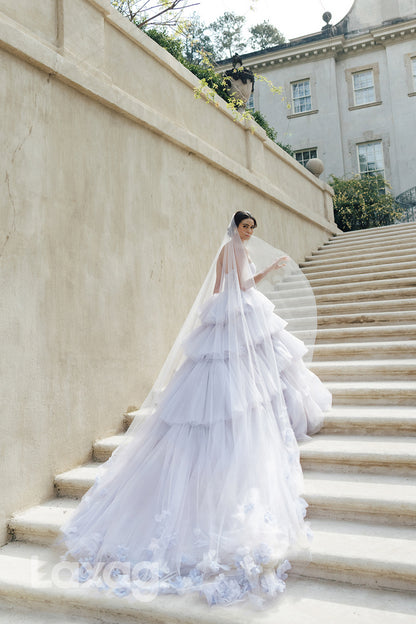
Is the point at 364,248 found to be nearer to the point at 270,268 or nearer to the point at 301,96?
the point at 270,268

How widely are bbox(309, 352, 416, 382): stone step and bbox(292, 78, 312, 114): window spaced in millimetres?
17180

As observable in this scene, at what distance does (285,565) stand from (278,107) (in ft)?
65.8

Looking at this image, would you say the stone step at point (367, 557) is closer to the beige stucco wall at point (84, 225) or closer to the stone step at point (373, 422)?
the stone step at point (373, 422)

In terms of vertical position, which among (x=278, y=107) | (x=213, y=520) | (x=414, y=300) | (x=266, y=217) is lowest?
(x=213, y=520)

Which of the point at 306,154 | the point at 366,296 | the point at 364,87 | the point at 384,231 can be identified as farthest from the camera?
the point at 306,154

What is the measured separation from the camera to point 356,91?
1892 cm

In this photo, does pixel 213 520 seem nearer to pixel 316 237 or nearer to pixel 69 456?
pixel 69 456

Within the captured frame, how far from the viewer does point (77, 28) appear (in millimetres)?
4254

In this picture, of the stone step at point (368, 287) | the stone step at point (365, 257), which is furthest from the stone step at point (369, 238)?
the stone step at point (368, 287)

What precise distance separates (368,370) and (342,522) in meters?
2.03

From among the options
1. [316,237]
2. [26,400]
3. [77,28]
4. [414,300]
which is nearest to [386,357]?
[414,300]

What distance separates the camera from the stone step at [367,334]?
5203 mm

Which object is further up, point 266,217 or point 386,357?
point 266,217

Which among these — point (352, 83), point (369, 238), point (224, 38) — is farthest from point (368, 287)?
point (224, 38)
